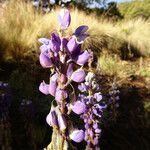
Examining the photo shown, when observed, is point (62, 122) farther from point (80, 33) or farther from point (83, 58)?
point (80, 33)

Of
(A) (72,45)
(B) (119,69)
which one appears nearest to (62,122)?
(A) (72,45)

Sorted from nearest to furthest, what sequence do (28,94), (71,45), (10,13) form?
(71,45)
(28,94)
(10,13)

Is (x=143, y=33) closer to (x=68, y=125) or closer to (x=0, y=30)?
(x=0, y=30)

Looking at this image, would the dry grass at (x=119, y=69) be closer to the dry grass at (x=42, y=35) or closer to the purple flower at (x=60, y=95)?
the dry grass at (x=42, y=35)

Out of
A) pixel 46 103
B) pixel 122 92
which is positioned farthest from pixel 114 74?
pixel 46 103

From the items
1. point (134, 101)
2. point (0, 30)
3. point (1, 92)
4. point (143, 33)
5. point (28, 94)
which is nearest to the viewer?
point (1, 92)

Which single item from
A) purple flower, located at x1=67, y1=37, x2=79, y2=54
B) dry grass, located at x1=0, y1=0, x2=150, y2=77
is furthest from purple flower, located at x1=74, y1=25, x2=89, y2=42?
dry grass, located at x1=0, y1=0, x2=150, y2=77

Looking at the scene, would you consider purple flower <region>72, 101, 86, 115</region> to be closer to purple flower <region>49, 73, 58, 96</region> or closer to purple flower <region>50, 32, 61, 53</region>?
purple flower <region>49, 73, 58, 96</region>

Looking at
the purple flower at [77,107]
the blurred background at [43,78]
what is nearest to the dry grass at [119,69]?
the blurred background at [43,78]
